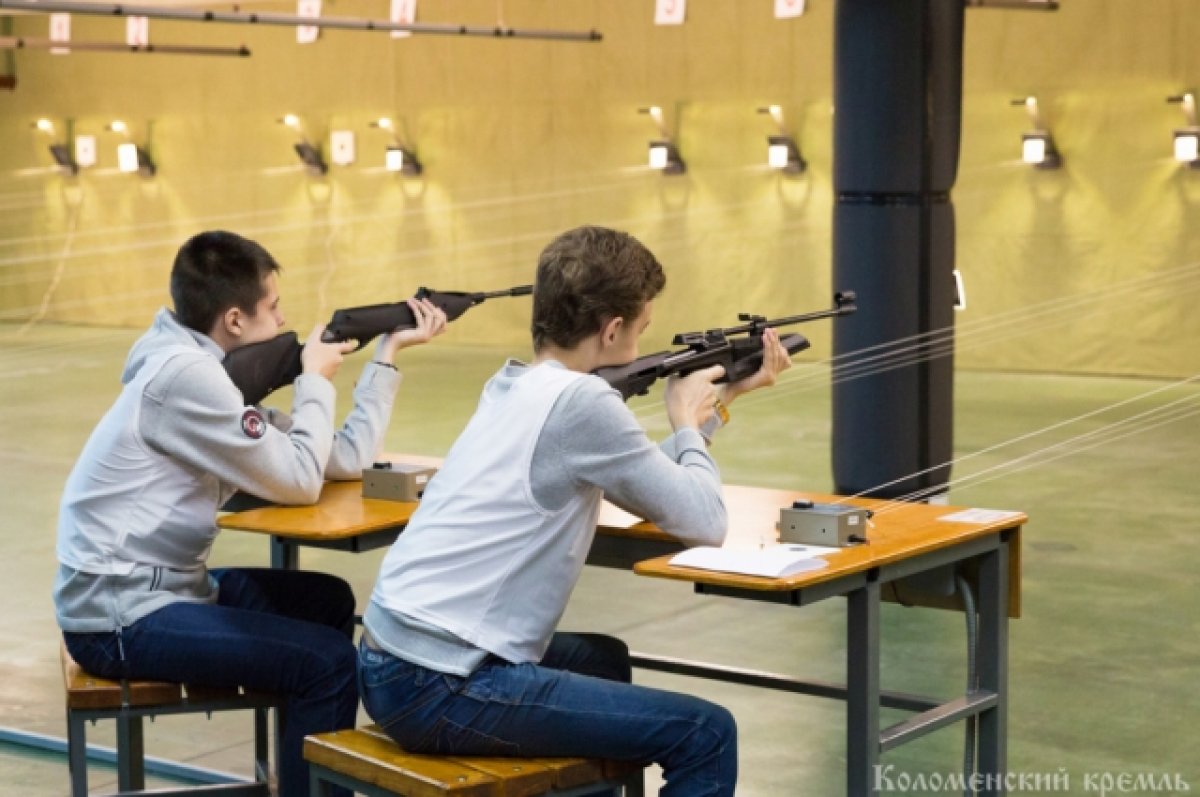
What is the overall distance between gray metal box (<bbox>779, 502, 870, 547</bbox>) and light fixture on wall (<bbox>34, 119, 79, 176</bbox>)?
14525 mm

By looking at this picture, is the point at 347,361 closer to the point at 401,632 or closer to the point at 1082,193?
the point at 1082,193

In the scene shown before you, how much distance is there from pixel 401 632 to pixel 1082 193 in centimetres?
922

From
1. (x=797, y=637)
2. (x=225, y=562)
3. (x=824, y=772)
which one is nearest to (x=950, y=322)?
(x=797, y=637)

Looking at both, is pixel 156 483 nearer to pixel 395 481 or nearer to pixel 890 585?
pixel 395 481

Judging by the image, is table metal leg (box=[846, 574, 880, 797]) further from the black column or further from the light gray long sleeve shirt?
the black column

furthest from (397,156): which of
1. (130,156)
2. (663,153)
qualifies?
(130,156)

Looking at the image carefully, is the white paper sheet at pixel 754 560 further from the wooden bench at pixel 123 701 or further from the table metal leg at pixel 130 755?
the table metal leg at pixel 130 755

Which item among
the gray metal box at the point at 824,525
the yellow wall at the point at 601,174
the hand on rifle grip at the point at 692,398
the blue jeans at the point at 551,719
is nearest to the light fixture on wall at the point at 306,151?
the yellow wall at the point at 601,174

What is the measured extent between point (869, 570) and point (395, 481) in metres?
1.02

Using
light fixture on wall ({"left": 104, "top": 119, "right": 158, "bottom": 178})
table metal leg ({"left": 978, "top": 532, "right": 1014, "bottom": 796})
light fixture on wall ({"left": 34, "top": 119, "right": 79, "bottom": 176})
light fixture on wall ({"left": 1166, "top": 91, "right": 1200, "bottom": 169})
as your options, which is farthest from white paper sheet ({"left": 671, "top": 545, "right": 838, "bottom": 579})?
light fixture on wall ({"left": 34, "top": 119, "right": 79, "bottom": 176})

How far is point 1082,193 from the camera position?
10.9 metres

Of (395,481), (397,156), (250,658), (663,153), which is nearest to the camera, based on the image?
(250,658)

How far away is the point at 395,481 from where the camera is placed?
10.9ft

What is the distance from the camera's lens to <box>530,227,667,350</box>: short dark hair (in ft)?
Answer: 8.34
